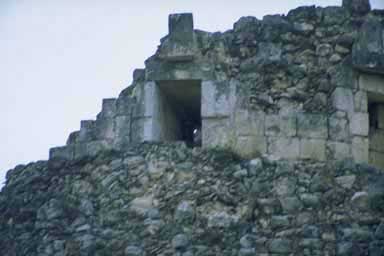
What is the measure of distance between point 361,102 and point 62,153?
3.58 m

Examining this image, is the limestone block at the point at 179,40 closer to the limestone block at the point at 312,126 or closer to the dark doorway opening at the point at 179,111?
the dark doorway opening at the point at 179,111

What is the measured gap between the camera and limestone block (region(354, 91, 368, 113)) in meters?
13.5

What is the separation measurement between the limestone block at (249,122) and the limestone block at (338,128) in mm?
805

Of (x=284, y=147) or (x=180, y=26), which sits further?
(x=180, y=26)

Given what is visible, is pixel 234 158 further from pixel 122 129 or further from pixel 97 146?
pixel 97 146

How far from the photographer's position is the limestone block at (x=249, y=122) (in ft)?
43.0

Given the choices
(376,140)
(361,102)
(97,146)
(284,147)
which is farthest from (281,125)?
(97,146)

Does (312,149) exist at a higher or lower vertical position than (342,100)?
lower

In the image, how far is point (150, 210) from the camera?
12.4m

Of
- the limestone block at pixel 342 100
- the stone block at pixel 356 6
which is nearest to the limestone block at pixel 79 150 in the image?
the limestone block at pixel 342 100

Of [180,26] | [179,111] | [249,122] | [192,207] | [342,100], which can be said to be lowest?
[192,207]

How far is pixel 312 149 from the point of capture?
1311 cm

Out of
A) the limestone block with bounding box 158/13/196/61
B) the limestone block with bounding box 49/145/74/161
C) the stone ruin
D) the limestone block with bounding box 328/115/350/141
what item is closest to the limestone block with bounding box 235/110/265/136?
the stone ruin

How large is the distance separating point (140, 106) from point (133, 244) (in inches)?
75.9
